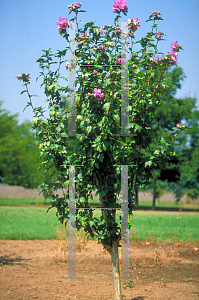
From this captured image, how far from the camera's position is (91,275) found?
541 cm

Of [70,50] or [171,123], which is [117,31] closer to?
[70,50]

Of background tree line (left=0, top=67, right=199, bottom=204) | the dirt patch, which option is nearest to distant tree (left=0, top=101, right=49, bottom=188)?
background tree line (left=0, top=67, right=199, bottom=204)

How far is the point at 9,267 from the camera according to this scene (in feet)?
19.3

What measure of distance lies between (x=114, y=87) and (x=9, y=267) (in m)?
4.31

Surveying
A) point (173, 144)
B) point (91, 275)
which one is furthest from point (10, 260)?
point (173, 144)

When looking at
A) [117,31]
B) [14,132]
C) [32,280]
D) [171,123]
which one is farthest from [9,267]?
[14,132]

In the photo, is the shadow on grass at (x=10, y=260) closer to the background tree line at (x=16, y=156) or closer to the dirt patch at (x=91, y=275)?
the dirt patch at (x=91, y=275)

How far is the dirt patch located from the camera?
4382 mm

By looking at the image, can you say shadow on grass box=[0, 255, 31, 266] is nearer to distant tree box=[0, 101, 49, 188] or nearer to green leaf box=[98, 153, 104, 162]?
green leaf box=[98, 153, 104, 162]

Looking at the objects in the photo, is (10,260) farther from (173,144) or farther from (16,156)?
(16,156)

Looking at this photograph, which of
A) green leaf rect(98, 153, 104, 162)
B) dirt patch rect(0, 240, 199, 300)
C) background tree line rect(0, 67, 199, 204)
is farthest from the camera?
background tree line rect(0, 67, 199, 204)

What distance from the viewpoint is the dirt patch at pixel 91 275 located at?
14.4 feet

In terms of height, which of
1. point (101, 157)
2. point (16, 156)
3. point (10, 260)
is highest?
point (16, 156)

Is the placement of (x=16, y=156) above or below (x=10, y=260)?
above
